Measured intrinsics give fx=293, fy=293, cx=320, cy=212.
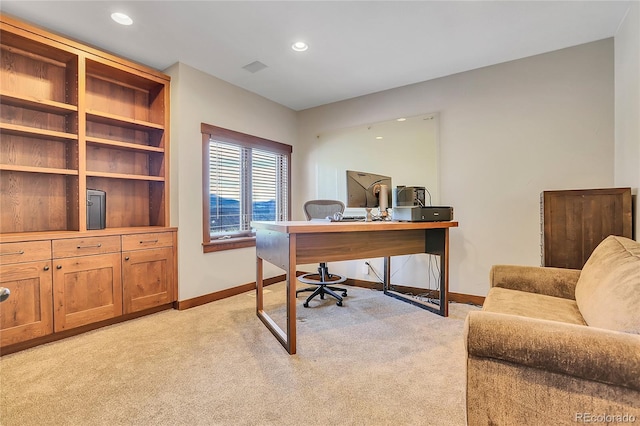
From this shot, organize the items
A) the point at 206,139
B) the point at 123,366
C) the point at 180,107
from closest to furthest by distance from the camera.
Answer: the point at 123,366
the point at 180,107
the point at 206,139

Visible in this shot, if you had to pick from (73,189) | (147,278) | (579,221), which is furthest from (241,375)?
(579,221)

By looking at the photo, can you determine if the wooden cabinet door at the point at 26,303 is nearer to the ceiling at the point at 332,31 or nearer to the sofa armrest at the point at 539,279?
the ceiling at the point at 332,31

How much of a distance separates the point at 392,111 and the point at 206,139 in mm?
2287

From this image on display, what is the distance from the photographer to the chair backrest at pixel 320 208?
349cm

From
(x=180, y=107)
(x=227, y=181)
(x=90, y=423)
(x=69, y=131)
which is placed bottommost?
(x=90, y=423)

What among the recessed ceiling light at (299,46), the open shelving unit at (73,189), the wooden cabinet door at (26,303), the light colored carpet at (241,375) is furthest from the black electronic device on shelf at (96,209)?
the recessed ceiling light at (299,46)

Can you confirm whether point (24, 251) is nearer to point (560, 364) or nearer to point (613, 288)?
point (560, 364)

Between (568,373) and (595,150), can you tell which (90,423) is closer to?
(568,373)

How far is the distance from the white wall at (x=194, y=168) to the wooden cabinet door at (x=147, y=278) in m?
0.11

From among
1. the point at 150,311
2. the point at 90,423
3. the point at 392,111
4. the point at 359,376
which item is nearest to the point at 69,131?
the point at 150,311

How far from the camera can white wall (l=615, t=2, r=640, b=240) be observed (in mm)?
2043

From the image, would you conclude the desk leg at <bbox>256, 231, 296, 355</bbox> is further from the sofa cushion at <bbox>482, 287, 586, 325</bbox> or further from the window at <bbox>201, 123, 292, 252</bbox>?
the sofa cushion at <bbox>482, 287, 586, 325</bbox>

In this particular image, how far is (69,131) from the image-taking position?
103 inches

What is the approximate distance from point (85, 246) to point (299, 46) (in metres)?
2.54
